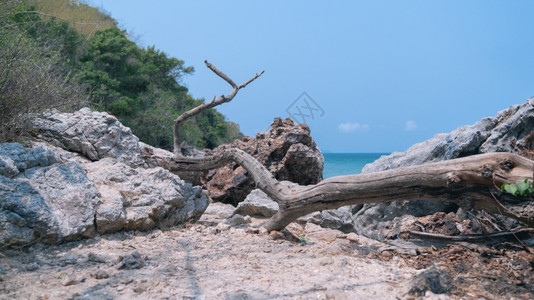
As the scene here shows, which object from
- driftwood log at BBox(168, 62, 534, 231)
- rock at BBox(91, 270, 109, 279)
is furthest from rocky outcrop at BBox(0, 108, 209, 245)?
driftwood log at BBox(168, 62, 534, 231)

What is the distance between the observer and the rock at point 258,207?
616 centimetres

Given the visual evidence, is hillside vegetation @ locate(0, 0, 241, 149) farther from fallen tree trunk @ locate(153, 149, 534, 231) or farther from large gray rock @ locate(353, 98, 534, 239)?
large gray rock @ locate(353, 98, 534, 239)

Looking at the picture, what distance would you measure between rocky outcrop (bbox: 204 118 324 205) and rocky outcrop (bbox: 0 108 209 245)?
1.85m

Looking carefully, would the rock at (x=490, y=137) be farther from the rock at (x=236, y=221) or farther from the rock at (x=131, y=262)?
the rock at (x=131, y=262)

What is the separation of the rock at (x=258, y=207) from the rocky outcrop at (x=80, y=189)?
24.7 inches

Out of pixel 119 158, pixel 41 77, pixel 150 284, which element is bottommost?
pixel 150 284

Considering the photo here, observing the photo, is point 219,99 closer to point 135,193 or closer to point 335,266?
point 135,193

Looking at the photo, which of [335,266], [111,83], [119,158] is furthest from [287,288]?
[111,83]

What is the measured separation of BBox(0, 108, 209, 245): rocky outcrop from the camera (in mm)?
4066

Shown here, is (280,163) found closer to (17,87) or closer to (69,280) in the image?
(17,87)

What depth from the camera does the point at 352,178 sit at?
4719mm

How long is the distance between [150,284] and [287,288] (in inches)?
42.5

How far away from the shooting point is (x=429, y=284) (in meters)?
3.11

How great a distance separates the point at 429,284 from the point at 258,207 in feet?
11.0
